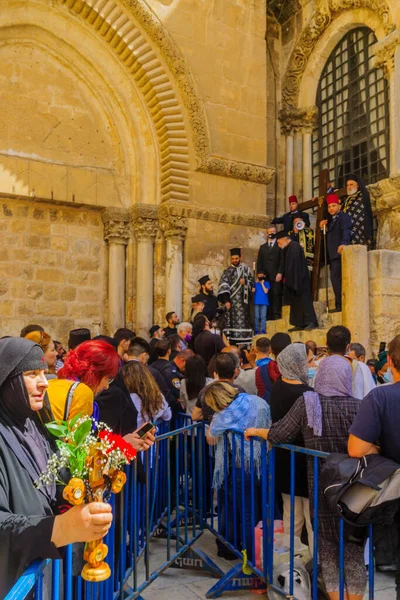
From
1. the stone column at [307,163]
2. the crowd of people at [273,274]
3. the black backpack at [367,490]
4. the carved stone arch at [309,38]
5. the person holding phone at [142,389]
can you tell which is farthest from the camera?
the stone column at [307,163]

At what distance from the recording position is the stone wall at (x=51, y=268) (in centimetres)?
Result: 947

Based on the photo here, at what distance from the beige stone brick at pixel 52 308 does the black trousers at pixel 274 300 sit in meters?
3.60

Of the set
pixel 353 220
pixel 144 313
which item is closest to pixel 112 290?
pixel 144 313

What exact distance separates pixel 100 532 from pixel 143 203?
8.92 m

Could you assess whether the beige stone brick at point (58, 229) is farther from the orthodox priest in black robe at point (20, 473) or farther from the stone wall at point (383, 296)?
the orthodox priest in black robe at point (20, 473)

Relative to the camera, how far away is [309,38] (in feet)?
42.7

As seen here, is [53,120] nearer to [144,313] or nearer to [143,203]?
[143,203]

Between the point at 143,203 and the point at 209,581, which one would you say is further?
the point at 143,203

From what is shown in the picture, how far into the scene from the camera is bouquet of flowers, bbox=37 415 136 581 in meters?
1.81

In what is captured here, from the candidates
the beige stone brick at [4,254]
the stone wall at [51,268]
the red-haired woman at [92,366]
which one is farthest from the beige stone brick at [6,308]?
the red-haired woman at [92,366]

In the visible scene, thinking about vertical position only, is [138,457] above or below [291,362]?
below

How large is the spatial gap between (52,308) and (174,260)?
89.1 inches

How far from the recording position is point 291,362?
152 inches

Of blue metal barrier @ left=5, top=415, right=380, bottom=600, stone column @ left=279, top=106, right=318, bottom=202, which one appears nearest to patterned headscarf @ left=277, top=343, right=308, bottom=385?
blue metal barrier @ left=5, top=415, right=380, bottom=600
